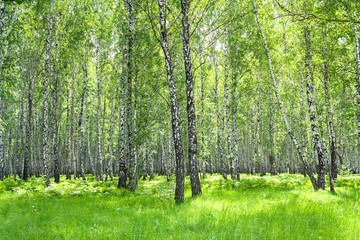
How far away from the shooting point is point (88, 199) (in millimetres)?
8734

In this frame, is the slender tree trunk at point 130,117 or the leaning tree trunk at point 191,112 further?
the slender tree trunk at point 130,117

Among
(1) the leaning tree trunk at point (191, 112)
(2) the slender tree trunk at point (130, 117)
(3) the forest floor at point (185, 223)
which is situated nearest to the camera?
(3) the forest floor at point (185, 223)

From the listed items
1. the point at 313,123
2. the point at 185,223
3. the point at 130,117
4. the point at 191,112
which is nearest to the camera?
the point at 185,223

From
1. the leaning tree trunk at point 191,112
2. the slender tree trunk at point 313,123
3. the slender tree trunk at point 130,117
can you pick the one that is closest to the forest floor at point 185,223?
the leaning tree trunk at point 191,112

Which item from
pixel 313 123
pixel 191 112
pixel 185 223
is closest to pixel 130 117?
pixel 191 112

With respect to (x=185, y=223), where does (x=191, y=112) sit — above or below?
above

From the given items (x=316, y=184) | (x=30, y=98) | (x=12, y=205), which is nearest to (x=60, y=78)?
(x=30, y=98)

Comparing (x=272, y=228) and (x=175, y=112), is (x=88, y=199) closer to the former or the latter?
(x=175, y=112)

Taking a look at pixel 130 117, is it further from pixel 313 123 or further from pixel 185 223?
pixel 313 123

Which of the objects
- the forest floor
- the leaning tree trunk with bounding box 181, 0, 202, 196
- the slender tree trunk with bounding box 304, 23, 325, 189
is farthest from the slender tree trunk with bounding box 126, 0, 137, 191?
the slender tree trunk with bounding box 304, 23, 325, 189

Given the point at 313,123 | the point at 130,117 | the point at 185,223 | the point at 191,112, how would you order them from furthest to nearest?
1. the point at 130,117
2. the point at 313,123
3. the point at 191,112
4. the point at 185,223

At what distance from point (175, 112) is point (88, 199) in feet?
16.3

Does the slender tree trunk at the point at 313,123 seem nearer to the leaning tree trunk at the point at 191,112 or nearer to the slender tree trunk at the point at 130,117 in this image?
the leaning tree trunk at the point at 191,112

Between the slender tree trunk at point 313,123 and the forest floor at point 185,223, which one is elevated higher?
the slender tree trunk at point 313,123
